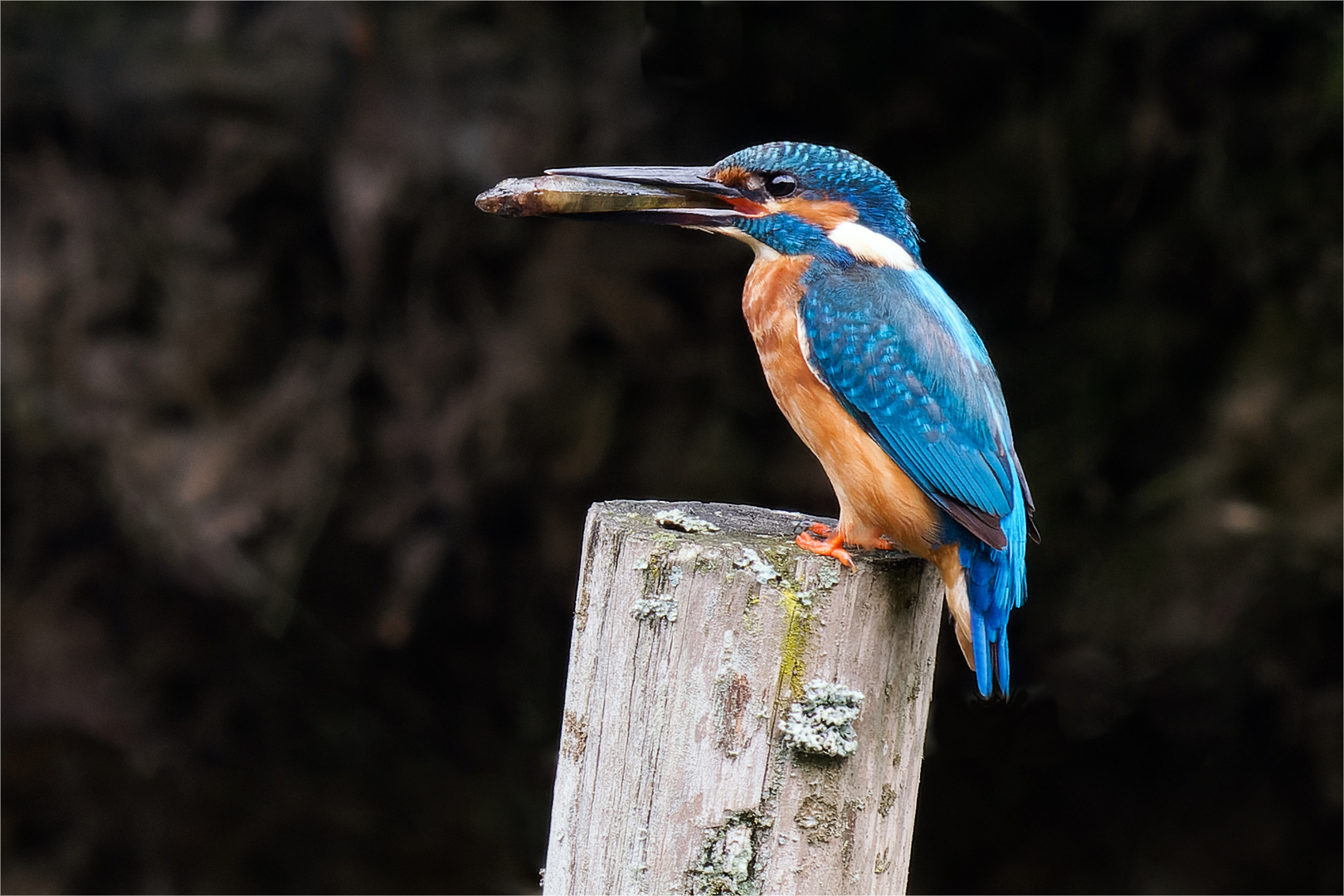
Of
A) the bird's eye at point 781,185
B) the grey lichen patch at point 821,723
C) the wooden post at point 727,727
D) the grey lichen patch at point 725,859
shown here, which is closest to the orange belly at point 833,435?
the bird's eye at point 781,185

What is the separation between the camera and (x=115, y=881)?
3.97 metres

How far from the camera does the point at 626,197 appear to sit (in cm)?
209

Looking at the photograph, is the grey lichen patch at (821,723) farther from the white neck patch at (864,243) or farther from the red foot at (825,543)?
the white neck patch at (864,243)

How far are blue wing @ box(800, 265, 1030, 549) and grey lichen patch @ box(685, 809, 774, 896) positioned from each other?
64 cm

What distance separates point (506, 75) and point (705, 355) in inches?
38.8

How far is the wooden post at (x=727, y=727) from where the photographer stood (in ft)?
5.17

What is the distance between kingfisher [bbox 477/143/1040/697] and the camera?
1.93 metres

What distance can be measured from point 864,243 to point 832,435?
1.25 feet

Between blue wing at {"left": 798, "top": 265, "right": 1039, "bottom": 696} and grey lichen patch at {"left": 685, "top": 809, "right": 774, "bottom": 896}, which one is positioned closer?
grey lichen patch at {"left": 685, "top": 809, "right": 774, "bottom": 896}

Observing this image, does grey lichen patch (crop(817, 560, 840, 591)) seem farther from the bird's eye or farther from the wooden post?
the bird's eye

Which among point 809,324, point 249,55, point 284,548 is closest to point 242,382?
point 284,548

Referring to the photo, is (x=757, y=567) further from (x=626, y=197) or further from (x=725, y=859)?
(x=626, y=197)

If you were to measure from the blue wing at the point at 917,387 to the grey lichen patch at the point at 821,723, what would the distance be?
446 millimetres

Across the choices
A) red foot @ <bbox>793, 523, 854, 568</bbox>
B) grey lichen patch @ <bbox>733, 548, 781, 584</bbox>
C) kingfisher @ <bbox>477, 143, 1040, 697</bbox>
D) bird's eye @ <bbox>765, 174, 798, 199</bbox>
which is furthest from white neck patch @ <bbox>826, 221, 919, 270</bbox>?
grey lichen patch @ <bbox>733, 548, 781, 584</bbox>
